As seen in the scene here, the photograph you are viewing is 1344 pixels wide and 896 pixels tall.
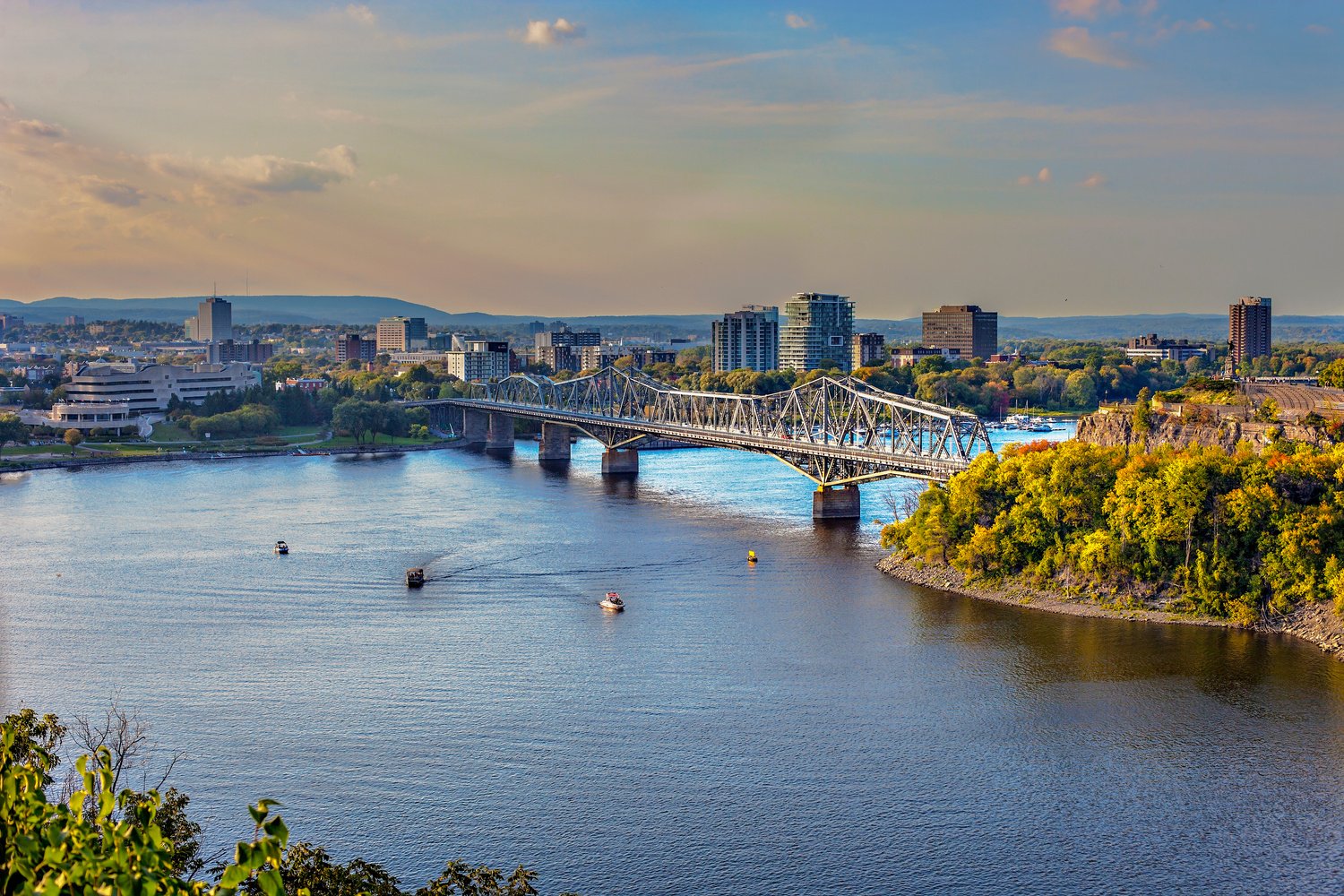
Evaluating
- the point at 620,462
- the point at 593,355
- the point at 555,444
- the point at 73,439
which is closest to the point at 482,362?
the point at 593,355

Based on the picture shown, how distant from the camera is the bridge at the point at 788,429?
45656mm

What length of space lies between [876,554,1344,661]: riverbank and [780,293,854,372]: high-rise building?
108628mm

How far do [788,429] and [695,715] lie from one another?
38.6 metres

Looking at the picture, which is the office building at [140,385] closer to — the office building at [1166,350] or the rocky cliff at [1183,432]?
the rocky cliff at [1183,432]

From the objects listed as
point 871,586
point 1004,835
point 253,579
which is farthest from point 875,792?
point 253,579

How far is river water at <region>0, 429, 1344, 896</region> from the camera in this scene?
18203 mm

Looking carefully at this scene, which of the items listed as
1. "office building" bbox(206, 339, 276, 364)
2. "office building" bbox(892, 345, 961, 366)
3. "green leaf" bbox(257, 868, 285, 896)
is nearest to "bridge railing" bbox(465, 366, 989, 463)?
"green leaf" bbox(257, 868, 285, 896)

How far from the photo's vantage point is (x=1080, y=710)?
24.1m

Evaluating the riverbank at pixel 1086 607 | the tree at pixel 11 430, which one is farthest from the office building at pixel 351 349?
the riverbank at pixel 1086 607

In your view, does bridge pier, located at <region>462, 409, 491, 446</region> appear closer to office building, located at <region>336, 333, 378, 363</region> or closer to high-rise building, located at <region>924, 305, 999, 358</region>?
office building, located at <region>336, 333, 378, 363</region>

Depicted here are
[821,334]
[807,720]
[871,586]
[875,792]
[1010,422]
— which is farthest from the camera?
[821,334]

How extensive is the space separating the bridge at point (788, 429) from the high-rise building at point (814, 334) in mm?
49097

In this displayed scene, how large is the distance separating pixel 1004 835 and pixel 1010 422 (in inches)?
3027

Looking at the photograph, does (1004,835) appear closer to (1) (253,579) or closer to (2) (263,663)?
(2) (263,663)
